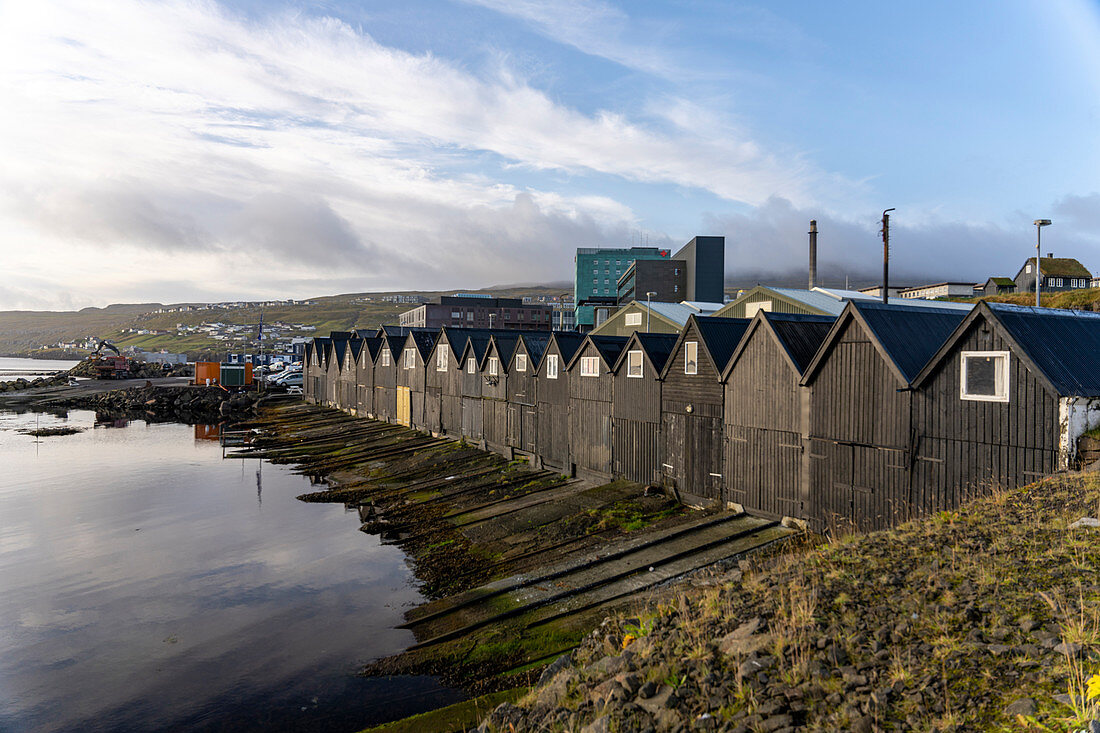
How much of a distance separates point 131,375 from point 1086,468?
182103 mm

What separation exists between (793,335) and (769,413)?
3161mm

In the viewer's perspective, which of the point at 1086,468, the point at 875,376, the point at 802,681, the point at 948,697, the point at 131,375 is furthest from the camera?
the point at 131,375

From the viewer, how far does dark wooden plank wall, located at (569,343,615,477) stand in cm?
3466

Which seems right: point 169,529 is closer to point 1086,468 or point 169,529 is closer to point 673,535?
point 673,535

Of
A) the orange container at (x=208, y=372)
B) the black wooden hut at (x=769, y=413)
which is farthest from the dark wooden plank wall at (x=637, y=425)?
the orange container at (x=208, y=372)

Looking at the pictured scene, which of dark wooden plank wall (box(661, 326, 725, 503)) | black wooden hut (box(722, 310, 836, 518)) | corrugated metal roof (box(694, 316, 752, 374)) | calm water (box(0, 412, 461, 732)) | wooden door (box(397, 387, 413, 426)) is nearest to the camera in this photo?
calm water (box(0, 412, 461, 732))

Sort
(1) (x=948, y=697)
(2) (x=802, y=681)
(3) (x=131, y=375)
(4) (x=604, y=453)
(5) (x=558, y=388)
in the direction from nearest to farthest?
(1) (x=948, y=697) < (2) (x=802, y=681) < (4) (x=604, y=453) < (5) (x=558, y=388) < (3) (x=131, y=375)

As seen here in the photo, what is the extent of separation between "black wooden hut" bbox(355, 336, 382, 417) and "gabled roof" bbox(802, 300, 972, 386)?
57.5m

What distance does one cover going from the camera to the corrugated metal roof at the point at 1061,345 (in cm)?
1691

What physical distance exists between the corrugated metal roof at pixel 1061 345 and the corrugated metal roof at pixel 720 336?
1067cm

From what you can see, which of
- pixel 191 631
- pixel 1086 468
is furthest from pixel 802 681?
pixel 191 631

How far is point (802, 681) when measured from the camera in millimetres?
8836

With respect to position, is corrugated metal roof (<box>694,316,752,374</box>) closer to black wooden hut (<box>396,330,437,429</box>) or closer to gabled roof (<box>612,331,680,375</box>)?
gabled roof (<box>612,331,680,375</box>)

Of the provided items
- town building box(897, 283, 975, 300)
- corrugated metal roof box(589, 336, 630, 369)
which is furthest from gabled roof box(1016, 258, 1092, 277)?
corrugated metal roof box(589, 336, 630, 369)
